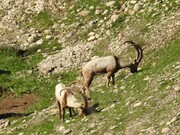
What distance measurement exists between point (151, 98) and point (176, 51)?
578 centimetres

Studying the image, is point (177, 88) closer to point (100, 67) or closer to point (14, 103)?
point (100, 67)

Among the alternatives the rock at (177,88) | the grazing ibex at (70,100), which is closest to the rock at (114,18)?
the grazing ibex at (70,100)

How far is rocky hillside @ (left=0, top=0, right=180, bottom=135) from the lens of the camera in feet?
61.5

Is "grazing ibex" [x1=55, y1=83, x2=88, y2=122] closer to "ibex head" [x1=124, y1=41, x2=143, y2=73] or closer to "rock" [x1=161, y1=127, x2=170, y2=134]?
"ibex head" [x1=124, y1=41, x2=143, y2=73]

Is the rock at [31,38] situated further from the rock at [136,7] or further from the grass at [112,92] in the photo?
the rock at [136,7]

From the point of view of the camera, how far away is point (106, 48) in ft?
97.0

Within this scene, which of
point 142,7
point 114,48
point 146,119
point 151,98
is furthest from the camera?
point 142,7

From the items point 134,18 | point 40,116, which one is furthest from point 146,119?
point 134,18

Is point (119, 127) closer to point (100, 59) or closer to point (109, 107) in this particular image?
point (109, 107)

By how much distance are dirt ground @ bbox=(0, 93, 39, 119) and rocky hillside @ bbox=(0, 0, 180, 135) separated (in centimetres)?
177

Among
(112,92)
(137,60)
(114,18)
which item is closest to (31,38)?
(114,18)

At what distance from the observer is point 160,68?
22797 mm

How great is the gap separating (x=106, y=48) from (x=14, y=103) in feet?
20.5

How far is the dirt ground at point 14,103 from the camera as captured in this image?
86.1 feet
